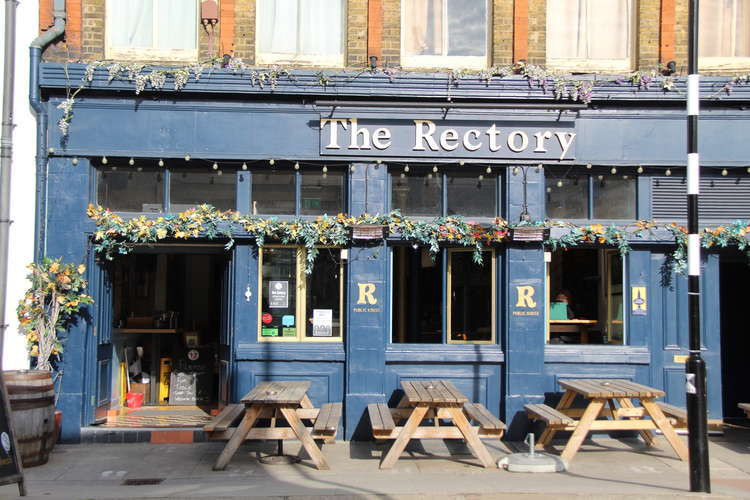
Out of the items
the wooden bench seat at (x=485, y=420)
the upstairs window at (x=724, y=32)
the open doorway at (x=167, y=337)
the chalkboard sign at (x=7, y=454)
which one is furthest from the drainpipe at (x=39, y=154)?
the upstairs window at (x=724, y=32)

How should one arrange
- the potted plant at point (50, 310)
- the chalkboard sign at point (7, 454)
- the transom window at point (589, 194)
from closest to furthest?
the chalkboard sign at point (7, 454) < the potted plant at point (50, 310) < the transom window at point (589, 194)

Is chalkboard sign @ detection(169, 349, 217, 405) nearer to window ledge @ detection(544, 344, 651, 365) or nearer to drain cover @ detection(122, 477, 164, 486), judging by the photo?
drain cover @ detection(122, 477, 164, 486)

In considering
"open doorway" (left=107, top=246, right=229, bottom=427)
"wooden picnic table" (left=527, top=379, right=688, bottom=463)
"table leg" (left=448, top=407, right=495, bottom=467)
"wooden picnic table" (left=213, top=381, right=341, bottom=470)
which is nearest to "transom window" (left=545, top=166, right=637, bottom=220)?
"wooden picnic table" (left=527, top=379, right=688, bottom=463)

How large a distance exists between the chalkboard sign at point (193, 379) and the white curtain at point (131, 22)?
4812 millimetres

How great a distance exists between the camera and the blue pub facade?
1009 centimetres

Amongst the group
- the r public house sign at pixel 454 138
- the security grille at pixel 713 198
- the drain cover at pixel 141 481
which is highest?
the r public house sign at pixel 454 138

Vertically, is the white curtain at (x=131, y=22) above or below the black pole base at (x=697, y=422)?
above

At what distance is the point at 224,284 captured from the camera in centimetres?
1062

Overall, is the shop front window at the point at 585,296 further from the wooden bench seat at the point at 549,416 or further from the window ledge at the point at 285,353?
the window ledge at the point at 285,353

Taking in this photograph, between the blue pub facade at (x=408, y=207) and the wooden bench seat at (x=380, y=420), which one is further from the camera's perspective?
the blue pub facade at (x=408, y=207)

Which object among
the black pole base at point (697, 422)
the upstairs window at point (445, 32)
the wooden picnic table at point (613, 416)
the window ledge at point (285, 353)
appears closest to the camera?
the black pole base at point (697, 422)

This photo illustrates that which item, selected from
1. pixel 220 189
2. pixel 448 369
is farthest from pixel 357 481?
pixel 220 189

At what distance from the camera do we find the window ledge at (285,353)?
1006 centimetres

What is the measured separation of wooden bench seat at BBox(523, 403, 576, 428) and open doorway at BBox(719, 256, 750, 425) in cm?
394
